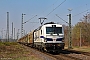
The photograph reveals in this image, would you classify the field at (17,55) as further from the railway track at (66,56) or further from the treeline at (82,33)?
the treeline at (82,33)

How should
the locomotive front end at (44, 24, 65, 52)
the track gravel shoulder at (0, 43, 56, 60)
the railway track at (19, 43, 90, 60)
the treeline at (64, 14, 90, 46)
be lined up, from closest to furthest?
the track gravel shoulder at (0, 43, 56, 60) < the railway track at (19, 43, 90, 60) < the locomotive front end at (44, 24, 65, 52) < the treeline at (64, 14, 90, 46)

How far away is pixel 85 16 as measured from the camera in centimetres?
7406

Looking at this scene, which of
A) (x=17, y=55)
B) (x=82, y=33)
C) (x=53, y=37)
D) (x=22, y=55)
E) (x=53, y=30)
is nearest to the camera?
(x=17, y=55)

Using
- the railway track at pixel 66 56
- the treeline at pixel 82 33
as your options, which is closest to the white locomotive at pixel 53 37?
the railway track at pixel 66 56

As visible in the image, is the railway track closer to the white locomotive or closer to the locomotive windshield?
the white locomotive

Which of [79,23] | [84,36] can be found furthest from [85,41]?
[79,23]

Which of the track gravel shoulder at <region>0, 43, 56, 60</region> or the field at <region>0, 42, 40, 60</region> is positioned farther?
the track gravel shoulder at <region>0, 43, 56, 60</region>

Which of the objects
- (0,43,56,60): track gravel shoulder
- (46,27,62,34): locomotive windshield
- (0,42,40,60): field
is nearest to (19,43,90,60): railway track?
(0,43,56,60): track gravel shoulder

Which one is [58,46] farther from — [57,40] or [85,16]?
[85,16]

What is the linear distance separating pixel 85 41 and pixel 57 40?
157ft

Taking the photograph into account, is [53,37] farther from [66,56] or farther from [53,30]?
[66,56]

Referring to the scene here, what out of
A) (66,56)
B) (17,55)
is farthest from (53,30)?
(17,55)

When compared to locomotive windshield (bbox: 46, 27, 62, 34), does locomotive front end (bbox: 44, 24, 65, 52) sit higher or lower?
lower

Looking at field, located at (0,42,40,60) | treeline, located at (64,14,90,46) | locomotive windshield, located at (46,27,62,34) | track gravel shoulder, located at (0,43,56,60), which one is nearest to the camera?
field, located at (0,42,40,60)
